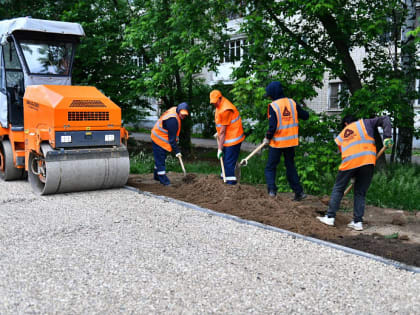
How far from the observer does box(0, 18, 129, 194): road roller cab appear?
24.2 feet

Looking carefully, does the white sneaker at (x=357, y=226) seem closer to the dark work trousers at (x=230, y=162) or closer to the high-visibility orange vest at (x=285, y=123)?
the high-visibility orange vest at (x=285, y=123)

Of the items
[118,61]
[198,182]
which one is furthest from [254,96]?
[118,61]

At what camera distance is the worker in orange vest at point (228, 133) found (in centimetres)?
783

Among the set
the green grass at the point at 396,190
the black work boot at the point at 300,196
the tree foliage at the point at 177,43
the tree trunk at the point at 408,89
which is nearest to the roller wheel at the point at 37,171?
the tree foliage at the point at 177,43

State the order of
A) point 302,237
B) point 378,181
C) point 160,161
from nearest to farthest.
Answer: point 302,237, point 378,181, point 160,161

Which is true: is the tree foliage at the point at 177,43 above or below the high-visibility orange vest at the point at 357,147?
above

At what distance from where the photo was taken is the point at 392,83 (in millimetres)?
7566

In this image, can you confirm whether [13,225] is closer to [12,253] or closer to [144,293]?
[12,253]

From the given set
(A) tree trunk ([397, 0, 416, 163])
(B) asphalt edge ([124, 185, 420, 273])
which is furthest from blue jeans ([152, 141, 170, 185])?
(A) tree trunk ([397, 0, 416, 163])

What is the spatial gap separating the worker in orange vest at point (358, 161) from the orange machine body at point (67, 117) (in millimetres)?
4161

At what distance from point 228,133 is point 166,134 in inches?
48.9

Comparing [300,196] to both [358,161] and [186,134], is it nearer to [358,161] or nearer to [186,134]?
[358,161]

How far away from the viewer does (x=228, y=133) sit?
794cm

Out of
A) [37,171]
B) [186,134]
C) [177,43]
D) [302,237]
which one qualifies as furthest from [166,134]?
[186,134]
